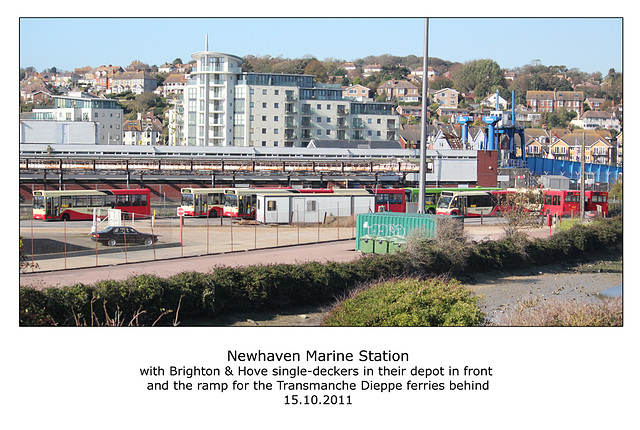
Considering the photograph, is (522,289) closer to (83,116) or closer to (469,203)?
(469,203)

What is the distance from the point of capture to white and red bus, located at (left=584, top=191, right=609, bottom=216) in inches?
2044

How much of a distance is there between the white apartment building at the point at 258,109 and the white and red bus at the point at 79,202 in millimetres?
45214

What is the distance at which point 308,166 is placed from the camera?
7519 centimetres

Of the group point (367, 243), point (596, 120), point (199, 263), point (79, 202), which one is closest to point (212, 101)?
point (79, 202)

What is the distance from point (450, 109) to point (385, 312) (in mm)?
184088

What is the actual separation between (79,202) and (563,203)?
3641 centimetres

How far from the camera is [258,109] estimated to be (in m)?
93.8

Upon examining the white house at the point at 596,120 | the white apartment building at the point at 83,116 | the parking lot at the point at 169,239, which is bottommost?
the parking lot at the point at 169,239

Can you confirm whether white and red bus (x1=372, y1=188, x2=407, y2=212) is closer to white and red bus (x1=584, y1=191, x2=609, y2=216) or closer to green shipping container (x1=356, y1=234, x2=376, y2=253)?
white and red bus (x1=584, y1=191, x2=609, y2=216)

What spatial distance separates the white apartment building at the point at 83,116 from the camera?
8069 centimetres

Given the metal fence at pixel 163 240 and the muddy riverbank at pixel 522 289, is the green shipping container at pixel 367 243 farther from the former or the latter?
the metal fence at pixel 163 240

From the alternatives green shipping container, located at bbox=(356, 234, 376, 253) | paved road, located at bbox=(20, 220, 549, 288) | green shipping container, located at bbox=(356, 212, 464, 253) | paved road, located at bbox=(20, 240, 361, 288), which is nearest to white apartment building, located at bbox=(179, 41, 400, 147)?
paved road, located at bbox=(20, 220, 549, 288)

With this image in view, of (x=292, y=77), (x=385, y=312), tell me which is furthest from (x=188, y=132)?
(x=385, y=312)

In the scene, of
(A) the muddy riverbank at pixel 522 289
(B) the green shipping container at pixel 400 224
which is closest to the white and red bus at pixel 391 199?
(A) the muddy riverbank at pixel 522 289
